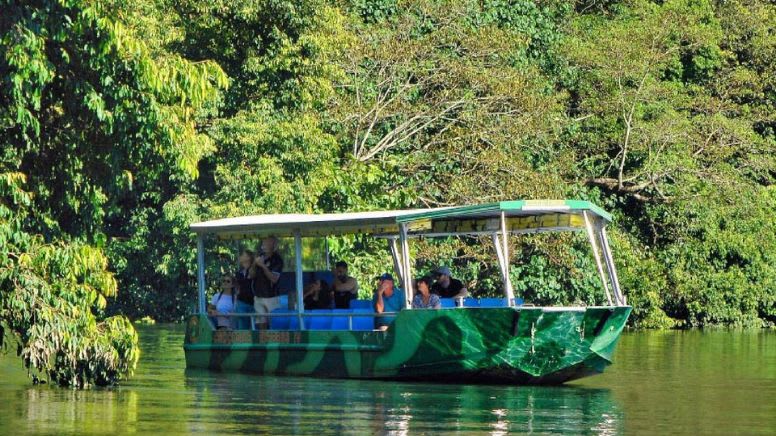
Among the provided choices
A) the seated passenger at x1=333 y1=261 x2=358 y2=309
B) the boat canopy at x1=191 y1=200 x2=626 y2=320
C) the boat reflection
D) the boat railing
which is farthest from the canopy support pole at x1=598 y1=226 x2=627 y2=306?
the seated passenger at x1=333 y1=261 x2=358 y2=309

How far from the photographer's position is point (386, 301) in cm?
1945

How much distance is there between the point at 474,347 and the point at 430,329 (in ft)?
1.80

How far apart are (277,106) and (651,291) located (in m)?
9.87

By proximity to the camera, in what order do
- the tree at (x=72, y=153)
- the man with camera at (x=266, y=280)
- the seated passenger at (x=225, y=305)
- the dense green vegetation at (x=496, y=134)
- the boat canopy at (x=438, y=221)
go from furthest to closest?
the dense green vegetation at (x=496, y=134) → the seated passenger at (x=225, y=305) → the man with camera at (x=266, y=280) → the boat canopy at (x=438, y=221) → the tree at (x=72, y=153)

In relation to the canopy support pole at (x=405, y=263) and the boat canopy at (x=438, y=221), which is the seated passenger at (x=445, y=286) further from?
the canopy support pole at (x=405, y=263)

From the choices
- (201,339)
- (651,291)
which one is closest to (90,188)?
(201,339)

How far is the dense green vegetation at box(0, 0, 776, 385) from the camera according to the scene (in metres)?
30.8

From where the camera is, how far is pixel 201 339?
68.7ft

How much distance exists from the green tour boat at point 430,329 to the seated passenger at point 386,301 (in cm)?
25

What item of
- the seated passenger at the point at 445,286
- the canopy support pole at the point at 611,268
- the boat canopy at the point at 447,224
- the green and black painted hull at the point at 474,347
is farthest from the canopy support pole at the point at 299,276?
the canopy support pole at the point at 611,268

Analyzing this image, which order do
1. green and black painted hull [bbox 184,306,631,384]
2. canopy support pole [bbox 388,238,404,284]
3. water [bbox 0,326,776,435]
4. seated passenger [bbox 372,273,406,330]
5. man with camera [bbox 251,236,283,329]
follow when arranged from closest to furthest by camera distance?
water [bbox 0,326,776,435], green and black painted hull [bbox 184,306,631,384], seated passenger [bbox 372,273,406,330], canopy support pole [bbox 388,238,404,284], man with camera [bbox 251,236,283,329]

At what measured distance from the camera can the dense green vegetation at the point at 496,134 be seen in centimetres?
3083

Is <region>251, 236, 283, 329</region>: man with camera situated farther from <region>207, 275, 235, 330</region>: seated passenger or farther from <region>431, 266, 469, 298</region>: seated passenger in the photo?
<region>431, 266, 469, 298</region>: seated passenger

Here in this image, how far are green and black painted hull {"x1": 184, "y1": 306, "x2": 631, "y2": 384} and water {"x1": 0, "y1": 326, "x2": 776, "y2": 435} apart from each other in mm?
270
